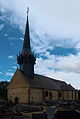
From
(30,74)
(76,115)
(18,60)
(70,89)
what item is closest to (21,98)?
(30,74)

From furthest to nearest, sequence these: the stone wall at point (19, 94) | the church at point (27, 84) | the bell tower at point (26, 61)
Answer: the bell tower at point (26, 61), the church at point (27, 84), the stone wall at point (19, 94)

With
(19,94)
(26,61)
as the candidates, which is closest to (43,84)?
(19,94)

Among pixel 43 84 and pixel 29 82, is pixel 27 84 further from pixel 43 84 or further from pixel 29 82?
pixel 43 84

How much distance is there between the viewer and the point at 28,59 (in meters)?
46.1

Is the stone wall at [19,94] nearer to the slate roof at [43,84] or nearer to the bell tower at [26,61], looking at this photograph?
the slate roof at [43,84]

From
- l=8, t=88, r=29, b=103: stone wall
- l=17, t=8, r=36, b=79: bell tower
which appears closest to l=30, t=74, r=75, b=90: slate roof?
l=17, t=8, r=36, b=79: bell tower

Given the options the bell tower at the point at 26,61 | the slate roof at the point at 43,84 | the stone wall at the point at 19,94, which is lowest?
the stone wall at the point at 19,94

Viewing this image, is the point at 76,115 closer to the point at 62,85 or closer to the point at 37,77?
the point at 37,77

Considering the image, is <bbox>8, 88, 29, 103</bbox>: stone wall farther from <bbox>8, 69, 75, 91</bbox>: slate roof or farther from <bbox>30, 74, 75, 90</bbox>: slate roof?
<bbox>30, 74, 75, 90</bbox>: slate roof

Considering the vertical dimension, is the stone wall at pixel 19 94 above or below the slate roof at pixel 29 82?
below

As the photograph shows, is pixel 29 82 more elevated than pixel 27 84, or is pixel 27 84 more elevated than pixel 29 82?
pixel 29 82

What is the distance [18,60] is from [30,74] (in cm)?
446

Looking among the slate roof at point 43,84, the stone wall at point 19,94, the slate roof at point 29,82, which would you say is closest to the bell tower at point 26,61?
the slate roof at point 29,82

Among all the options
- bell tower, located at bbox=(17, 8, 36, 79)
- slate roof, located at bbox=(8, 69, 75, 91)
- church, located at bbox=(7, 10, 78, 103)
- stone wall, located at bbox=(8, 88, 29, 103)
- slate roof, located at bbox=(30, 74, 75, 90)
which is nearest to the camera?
stone wall, located at bbox=(8, 88, 29, 103)
